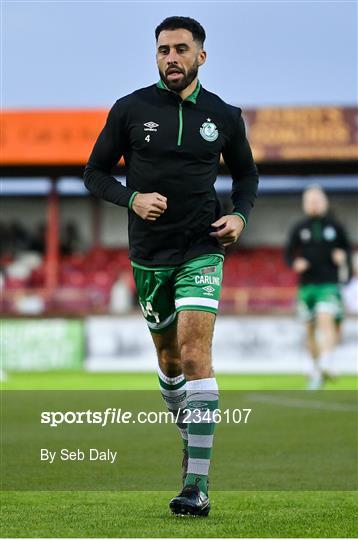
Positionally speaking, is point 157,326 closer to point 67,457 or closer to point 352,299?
point 67,457

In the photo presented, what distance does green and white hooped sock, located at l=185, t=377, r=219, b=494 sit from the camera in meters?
5.84

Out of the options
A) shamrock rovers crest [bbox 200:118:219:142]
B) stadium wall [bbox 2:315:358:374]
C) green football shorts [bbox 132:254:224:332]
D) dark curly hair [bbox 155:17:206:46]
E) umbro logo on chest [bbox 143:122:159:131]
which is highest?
dark curly hair [bbox 155:17:206:46]

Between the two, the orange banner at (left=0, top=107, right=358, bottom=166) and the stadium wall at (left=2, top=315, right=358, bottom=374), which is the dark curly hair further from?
the orange banner at (left=0, top=107, right=358, bottom=166)

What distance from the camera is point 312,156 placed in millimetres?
33625

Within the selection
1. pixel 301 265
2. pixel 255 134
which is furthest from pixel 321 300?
pixel 255 134

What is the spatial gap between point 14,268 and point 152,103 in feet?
103

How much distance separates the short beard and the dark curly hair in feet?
0.47

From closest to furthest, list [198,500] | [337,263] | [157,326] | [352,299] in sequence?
[198,500], [157,326], [337,263], [352,299]

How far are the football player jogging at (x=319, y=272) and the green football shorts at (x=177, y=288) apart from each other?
9.69 metres

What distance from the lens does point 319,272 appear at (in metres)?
16.1

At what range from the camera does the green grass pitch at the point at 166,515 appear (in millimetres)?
5016

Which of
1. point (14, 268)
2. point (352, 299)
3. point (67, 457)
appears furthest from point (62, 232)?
point (67, 457)
